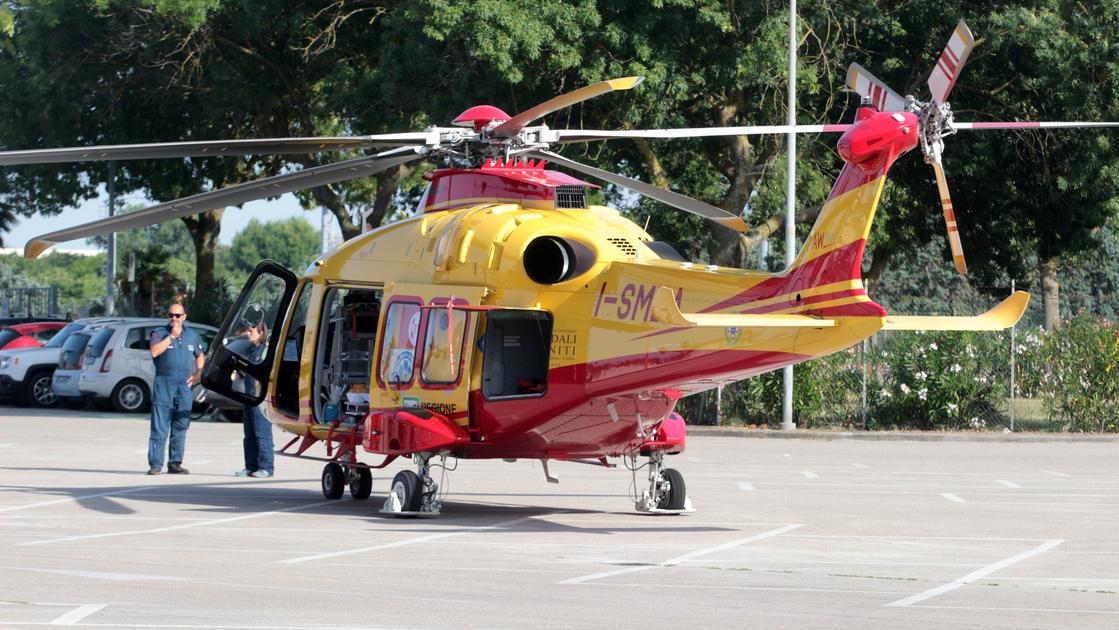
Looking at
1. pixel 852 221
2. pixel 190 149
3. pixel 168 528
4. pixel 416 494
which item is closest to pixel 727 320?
pixel 852 221

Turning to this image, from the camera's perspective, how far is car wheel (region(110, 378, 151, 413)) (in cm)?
3039

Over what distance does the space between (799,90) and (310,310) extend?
15918 mm

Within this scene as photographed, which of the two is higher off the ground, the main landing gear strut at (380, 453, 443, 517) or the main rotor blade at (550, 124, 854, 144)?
the main rotor blade at (550, 124, 854, 144)

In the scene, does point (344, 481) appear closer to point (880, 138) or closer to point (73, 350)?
point (880, 138)

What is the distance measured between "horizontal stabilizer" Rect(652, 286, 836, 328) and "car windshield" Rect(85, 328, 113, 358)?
20.7 meters

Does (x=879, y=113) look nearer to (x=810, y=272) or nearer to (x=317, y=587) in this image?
(x=810, y=272)

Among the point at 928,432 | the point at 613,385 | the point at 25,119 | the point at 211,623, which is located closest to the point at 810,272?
the point at 613,385

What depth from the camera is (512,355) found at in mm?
13781

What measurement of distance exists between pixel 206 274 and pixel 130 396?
11.6m

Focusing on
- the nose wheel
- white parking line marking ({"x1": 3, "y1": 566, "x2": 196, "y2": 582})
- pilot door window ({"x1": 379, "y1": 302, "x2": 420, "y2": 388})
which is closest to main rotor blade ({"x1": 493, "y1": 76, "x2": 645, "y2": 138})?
pilot door window ({"x1": 379, "y1": 302, "x2": 420, "y2": 388})

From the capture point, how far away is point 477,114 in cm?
1360

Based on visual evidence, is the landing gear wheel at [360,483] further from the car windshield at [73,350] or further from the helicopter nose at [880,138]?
the car windshield at [73,350]

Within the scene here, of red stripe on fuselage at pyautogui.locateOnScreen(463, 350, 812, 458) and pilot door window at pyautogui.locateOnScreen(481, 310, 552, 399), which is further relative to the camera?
pilot door window at pyautogui.locateOnScreen(481, 310, 552, 399)

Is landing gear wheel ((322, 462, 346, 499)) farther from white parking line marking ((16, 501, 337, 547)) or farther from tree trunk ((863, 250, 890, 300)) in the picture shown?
tree trunk ((863, 250, 890, 300))
